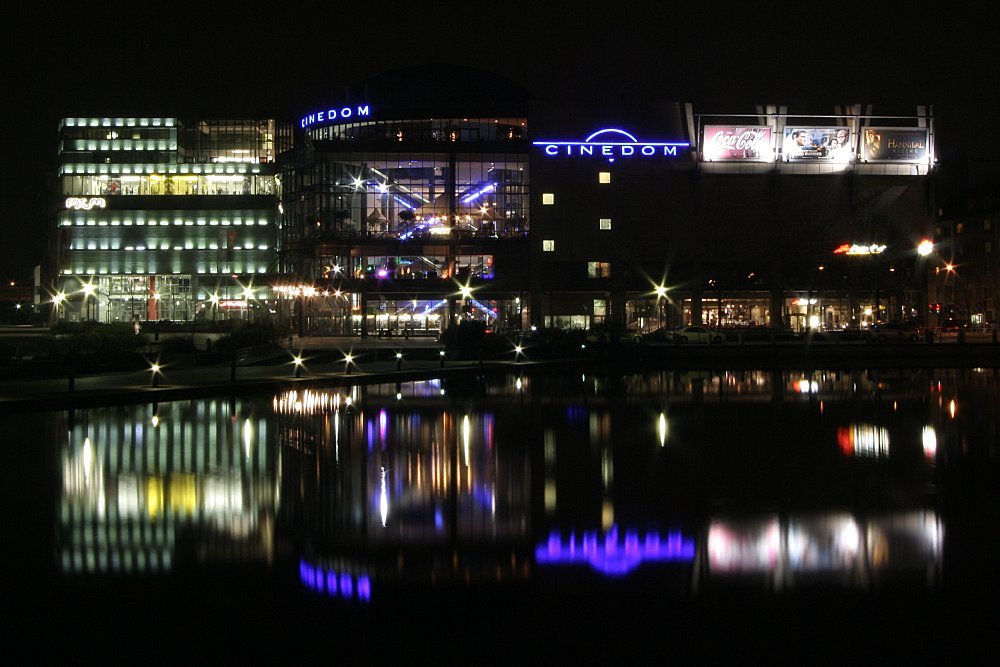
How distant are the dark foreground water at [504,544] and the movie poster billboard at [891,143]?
7765 cm

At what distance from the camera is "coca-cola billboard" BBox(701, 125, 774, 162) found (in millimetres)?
88812

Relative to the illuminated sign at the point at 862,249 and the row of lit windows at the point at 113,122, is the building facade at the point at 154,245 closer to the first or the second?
the row of lit windows at the point at 113,122

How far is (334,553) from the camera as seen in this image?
9125 mm

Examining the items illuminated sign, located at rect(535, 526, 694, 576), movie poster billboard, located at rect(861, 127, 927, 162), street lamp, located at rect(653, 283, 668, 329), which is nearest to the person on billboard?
movie poster billboard, located at rect(861, 127, 927, 162)

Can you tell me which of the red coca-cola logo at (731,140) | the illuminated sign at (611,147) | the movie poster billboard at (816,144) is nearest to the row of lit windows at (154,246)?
the illuminated sign at (611,147)

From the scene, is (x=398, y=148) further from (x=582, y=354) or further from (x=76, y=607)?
(x=76, y=607)

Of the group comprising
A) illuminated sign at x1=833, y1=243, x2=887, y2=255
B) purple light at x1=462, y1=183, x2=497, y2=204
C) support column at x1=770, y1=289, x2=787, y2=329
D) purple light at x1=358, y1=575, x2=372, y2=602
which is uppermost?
purple light at x1=462, y1=183, x2=497, y2=204

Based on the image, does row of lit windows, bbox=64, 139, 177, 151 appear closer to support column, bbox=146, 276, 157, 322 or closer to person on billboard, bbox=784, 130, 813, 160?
support column, bbox=146, 276, 157, 322

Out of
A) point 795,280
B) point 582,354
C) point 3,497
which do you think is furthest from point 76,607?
point 795,280

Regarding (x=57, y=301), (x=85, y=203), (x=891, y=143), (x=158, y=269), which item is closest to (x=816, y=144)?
(x=891, y=143)

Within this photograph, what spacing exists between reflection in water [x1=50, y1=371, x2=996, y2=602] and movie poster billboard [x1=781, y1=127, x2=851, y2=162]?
70165 millimetres

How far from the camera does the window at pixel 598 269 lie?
8750 centimetres

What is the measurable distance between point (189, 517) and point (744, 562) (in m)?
6.31

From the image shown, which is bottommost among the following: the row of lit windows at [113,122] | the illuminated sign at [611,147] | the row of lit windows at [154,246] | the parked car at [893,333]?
the parked car at [893,333]
